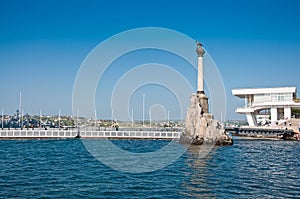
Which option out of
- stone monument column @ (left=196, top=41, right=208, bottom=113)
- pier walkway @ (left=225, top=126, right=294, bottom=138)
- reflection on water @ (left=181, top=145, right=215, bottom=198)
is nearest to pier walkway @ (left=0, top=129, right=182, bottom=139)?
stone monument column @ (left=196, top=41, right=208, bottom=113)

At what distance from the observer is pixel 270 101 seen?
9762cm

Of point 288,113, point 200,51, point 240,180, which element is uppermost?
point 200,51

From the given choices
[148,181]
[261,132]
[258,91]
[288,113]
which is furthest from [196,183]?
[258,91]

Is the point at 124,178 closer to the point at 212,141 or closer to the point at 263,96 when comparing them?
the point at 212,141

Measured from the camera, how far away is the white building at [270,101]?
9506cm

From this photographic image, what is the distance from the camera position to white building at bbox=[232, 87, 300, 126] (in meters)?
95.1

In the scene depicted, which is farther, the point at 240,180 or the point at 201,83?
the point at 201,83

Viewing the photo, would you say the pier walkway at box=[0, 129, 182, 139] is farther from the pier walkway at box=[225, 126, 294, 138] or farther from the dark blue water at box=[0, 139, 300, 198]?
the dark blue water at box=[0, 139, 300, 198]

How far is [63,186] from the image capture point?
2130cm

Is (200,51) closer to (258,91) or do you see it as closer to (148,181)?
(258,91)

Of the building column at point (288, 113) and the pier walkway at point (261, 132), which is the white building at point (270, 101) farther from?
the pier walkway at point (261, 132)

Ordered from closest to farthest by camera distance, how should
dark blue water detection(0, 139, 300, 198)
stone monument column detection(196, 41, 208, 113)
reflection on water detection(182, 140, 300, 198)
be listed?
dark blue water detection(0, 139, 300, 198), reflection on water detection(182, 140, 300, 198), stone monument column detection(196, 41, 208, 113)

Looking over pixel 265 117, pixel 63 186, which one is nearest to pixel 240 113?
pixel 265 117

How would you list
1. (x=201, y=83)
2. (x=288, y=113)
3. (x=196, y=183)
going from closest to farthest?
(x=196, y=183), (x=201, y=83), (x=288, y=113)
